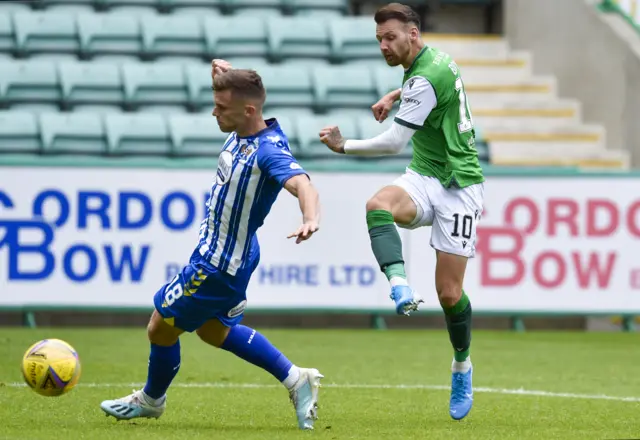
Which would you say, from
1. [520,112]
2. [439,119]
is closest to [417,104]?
[439,119]

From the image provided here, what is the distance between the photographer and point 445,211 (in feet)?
23.5

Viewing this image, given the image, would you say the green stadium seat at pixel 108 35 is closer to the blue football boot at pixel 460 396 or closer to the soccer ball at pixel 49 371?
the blue football boot at pixel 460 396

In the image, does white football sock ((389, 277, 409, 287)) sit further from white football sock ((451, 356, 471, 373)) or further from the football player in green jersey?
white football sock ((451, 356, 471, 373))

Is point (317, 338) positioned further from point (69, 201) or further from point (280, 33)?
point (280, 33)

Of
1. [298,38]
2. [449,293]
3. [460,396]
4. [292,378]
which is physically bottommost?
[460,396]

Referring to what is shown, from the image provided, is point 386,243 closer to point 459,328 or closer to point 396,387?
point 459,328

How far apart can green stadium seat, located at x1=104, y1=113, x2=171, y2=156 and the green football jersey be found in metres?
7.16

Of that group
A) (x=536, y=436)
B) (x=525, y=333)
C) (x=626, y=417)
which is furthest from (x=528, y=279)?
(x=536, y=436)

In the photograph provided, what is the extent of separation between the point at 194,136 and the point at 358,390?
631 centimetres

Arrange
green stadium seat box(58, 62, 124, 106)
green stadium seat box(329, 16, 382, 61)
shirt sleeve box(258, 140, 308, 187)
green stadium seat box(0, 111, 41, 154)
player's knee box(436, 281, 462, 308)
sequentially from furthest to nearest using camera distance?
green stadium seat box(329, 16, 382, 61) < green stadium seat box(58, 62, 124, 106) < green stadium seat box(0, 111, 41, 154) < player's knee box(436, 281, 462, 308) < shirt sleeve box(258, 140, 308, 187)

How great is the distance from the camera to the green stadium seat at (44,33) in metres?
15.7

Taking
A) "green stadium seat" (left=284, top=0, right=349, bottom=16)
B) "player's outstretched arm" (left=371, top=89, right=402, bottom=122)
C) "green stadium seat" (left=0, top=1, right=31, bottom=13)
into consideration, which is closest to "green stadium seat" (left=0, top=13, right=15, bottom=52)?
"green stadium seat" (left=0, top=1, right=31, bottom=13)

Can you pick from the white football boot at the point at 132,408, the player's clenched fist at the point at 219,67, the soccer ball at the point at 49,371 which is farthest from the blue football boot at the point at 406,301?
A: the soccer ball at the point at 49,371

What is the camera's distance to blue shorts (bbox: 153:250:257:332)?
249 inches
